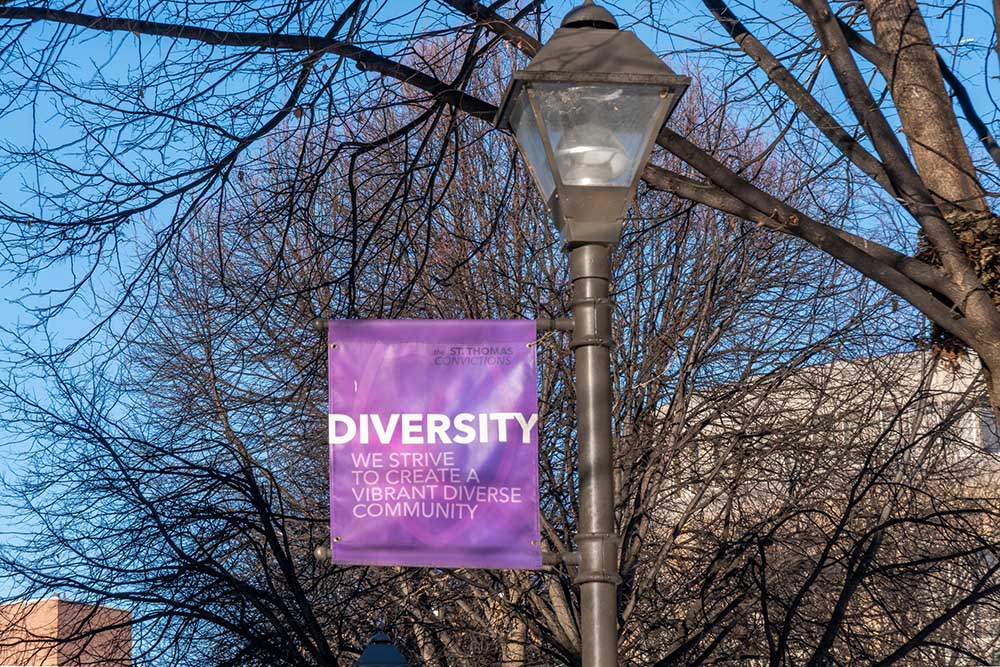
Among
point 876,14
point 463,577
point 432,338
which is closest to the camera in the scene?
point 432,338

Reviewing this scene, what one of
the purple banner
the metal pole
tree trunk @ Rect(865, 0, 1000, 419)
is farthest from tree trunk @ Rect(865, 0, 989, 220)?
the purple banner

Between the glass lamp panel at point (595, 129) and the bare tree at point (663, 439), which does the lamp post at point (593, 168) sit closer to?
the glass lamp panel at point (595, 129)

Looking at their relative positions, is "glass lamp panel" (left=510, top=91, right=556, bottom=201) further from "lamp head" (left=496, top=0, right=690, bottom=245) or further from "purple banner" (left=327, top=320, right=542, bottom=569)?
"purple banner" (left=327, top=320, right=542, bottom=569)

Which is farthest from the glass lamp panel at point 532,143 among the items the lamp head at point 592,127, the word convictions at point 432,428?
the word convictions at point 432,428

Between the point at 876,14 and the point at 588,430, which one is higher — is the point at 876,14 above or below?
above

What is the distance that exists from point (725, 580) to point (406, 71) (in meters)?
5.71

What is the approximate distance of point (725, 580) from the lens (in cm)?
1049

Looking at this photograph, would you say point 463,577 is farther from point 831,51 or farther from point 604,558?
point 604,558

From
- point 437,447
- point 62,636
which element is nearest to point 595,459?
point 437,447

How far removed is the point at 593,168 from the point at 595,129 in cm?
12

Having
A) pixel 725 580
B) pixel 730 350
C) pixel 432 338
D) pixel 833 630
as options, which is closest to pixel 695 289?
pixel 730 350

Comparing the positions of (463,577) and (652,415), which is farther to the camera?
(652,415)

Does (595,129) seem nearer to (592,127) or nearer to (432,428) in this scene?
(592,127)

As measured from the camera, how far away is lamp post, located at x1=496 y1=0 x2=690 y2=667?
389cm
